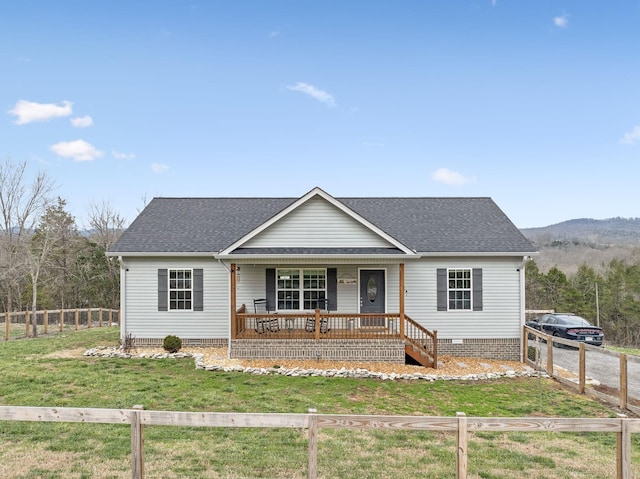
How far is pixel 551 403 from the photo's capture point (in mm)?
9094

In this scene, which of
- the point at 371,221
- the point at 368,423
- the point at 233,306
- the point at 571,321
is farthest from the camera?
the point at 571,321

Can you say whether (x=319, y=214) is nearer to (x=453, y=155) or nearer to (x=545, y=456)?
(x=545, y=456)

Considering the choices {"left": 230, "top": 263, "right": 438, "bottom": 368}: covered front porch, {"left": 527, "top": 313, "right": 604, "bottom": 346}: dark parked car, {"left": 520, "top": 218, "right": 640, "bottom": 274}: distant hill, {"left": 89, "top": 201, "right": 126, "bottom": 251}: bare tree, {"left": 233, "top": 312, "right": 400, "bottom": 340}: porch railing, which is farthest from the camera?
{"left": 520, "top": 218, "right": 640, "bottom": 274}: distant hill

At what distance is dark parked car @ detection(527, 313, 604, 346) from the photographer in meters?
16.3

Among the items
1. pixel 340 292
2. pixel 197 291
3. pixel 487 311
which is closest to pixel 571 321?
pixel 487 311

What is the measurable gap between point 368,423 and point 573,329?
51.9 ft

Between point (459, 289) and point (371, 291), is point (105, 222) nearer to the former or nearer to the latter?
point (371, 291)

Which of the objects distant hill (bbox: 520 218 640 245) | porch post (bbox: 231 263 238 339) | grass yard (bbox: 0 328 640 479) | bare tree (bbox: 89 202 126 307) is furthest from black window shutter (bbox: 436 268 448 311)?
distant hill (bbox: 520 218 640 245)

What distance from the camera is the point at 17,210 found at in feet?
73.3

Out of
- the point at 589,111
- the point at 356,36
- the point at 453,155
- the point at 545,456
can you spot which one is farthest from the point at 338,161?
the point at 545,456

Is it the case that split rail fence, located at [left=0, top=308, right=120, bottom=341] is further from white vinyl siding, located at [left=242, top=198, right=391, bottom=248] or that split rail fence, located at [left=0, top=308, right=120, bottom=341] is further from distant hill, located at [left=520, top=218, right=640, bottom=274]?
distant hill, located at [left=520, top=218, right=640, bottom=274]

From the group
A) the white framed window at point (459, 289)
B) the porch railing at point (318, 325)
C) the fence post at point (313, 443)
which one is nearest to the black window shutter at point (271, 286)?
the porch railing at point (318, 325)

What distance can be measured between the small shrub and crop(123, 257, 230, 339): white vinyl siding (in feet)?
3.09

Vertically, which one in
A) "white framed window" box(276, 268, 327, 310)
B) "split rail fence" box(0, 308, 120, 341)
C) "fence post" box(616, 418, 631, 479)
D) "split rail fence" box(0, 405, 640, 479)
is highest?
"white framed window" box(276, 268, 327, 310)
